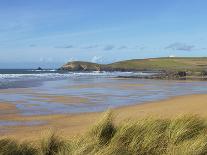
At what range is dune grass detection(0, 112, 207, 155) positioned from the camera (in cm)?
650

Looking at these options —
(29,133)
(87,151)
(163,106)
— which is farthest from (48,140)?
(163,106)

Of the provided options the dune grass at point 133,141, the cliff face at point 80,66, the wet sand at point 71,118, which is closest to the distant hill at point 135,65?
the cliff face at point 80,66

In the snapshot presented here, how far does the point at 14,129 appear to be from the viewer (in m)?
13.0

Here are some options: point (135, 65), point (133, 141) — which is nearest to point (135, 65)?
point (135, 65)

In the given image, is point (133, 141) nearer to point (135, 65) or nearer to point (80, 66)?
point (80, 66)

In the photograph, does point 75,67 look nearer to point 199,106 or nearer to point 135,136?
point 199,106

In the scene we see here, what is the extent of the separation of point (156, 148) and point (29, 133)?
583cm

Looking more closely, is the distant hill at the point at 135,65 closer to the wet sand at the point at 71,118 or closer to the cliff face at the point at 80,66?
the cliff face at the point at 80,66

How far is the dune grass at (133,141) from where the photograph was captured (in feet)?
21.3

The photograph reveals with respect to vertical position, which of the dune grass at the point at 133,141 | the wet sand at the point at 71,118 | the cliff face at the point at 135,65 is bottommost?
the wet sand at the point at 71,118

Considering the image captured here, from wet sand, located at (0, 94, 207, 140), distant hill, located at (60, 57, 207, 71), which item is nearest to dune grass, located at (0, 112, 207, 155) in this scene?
wet sand, located at (0, 94, 207, 140)

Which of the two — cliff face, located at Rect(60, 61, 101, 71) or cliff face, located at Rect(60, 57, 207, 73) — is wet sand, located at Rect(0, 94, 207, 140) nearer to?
cliff face, located at Rect(60, 57, 207, 73)

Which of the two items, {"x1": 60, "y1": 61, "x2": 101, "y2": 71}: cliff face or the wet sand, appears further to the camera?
{"x1": 60, "y1": 61, "x2": 101, "y2": 71}: cliff face

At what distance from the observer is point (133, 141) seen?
7020mm
